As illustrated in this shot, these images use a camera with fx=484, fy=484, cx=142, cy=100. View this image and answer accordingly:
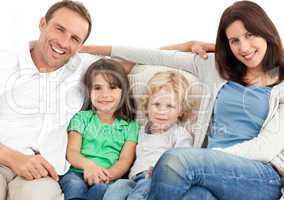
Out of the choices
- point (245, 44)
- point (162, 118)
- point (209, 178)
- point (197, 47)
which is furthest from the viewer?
point (197, 47)

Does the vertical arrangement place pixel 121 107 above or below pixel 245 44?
below

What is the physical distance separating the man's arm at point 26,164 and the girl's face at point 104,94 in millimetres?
329

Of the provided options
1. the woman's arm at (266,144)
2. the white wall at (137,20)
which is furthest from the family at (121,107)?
the white wall at (137,20)

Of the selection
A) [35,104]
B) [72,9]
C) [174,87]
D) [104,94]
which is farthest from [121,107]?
[72,9]

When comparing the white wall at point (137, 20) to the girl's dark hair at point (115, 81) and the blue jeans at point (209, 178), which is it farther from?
the blue jeans at point (209, 178)

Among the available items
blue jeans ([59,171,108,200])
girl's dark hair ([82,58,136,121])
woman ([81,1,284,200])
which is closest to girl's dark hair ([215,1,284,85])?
woman ([81,1,284,200])

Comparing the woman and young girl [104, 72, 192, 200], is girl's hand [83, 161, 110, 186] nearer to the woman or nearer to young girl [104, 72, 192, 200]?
young girl [104, 72, 192, 200]

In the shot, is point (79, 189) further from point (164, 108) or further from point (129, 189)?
point (164, 108)

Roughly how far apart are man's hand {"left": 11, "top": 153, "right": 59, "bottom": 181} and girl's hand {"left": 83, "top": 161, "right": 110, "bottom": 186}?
0.11m

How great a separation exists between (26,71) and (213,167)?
828 millimetres

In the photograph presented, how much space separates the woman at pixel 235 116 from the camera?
1.48 metres

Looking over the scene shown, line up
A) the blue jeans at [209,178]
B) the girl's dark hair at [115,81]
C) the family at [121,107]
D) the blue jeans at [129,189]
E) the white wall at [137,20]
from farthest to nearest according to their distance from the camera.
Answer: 1. the white wall at [137,20]
2. the girl's dark hair at [115,81]
3. the family at [121,107]
4. the blue jeans at [129,189]
5. the blue jeans at [209,178]

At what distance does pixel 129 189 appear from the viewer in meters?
1.64

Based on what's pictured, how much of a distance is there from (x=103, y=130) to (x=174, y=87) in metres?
0.32
